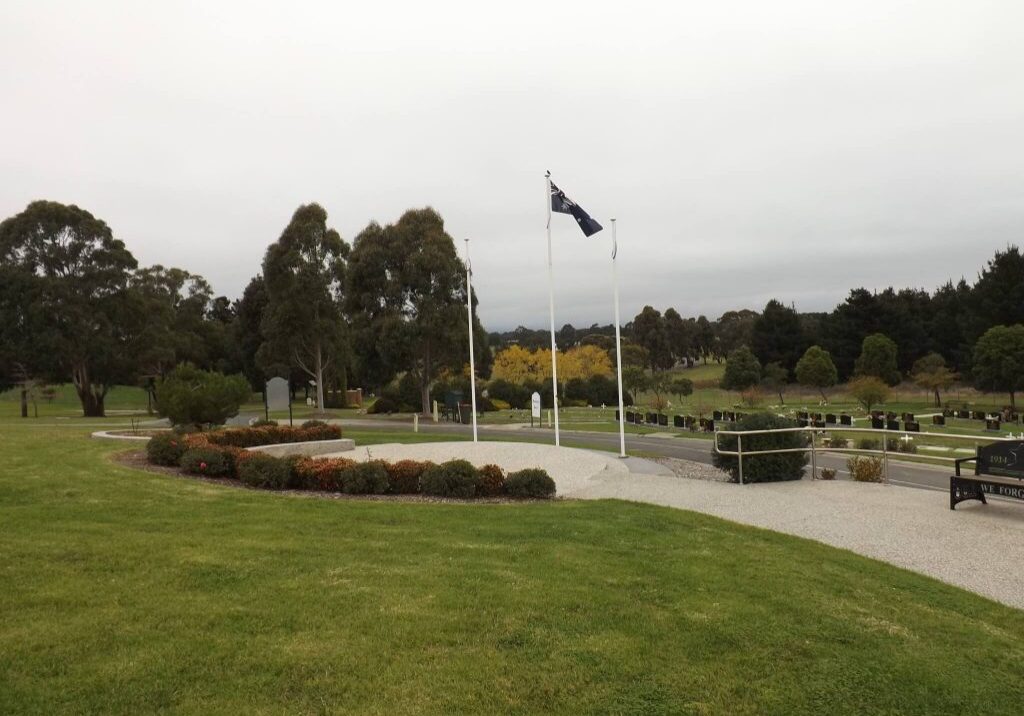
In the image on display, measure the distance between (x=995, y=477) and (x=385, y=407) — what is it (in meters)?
38.8

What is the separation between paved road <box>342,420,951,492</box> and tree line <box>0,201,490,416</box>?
5643 millimetres

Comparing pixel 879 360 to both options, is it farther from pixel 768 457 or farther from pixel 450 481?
pixel 450 481

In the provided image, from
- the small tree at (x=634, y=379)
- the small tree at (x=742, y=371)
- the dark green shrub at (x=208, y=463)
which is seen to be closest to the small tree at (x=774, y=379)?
the small tree at (x=742, y=371)

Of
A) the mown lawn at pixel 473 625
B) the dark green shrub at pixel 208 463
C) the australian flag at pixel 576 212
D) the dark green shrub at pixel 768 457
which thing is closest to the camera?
the mown lawn at pixel 473 625

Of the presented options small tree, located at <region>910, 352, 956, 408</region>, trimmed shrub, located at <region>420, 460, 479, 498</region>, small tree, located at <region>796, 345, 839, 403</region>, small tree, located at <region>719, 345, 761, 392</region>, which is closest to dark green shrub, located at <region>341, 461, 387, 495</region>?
trimmed shrub, located at <region>420, 460, 479, 498</region>

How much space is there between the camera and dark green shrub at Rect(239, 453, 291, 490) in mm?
10828

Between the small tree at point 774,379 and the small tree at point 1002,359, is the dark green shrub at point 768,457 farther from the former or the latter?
the small tree at point 774,379

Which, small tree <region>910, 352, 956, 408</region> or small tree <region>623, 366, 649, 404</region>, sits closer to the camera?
small tree <region>910, 352, 956, 408</region>

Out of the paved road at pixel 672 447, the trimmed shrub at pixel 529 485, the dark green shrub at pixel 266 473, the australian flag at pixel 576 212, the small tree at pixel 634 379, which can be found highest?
the australian flag at pixel 576 212

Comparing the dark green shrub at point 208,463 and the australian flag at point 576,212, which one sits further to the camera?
the australian flag at point 576,212

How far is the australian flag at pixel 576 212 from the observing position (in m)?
16.4

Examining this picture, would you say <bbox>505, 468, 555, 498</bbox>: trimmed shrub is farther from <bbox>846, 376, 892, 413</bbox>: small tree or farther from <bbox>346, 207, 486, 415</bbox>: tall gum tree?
<bbox>846, 376, 892, 413</bbox>: small tree

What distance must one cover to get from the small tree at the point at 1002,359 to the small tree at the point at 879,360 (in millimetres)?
9236

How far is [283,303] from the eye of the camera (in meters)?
39.3
